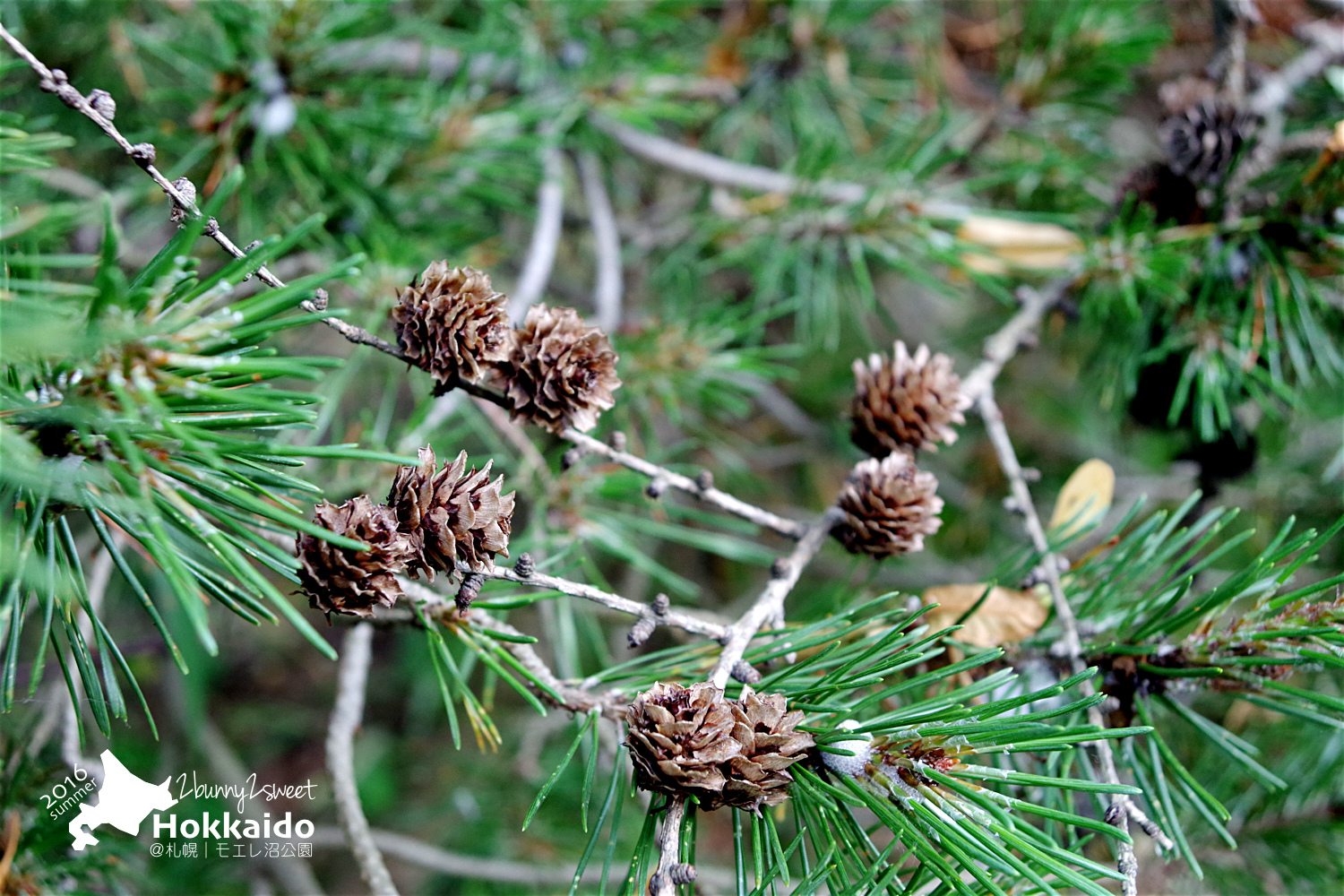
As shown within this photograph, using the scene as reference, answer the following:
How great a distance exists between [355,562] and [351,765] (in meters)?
0.26

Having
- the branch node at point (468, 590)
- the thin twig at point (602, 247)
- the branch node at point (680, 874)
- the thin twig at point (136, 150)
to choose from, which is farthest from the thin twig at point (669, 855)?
the thin twig at point (602, 247)

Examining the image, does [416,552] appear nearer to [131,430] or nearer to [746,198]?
[131,430]

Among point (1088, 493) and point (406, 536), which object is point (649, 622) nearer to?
point (406, 536)

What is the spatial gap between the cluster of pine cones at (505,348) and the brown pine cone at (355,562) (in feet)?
0.27

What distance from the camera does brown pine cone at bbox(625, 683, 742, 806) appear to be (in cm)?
36

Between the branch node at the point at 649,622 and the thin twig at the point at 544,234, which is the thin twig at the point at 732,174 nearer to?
the thin twig at the point at 544,234

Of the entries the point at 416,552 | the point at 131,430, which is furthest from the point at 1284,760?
the point at 131,430

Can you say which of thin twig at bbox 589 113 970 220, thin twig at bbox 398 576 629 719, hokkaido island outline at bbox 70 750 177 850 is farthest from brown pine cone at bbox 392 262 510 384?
thin twig at bbox 589 113 970 220

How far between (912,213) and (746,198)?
217 millimetres

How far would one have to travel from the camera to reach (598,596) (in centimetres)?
40

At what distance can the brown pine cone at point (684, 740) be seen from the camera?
362 mm

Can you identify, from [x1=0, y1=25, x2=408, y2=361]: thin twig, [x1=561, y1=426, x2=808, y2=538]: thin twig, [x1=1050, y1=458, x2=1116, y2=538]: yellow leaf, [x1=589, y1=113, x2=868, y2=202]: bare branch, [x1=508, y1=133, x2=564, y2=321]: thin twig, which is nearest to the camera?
[x1=0, y1=25, x2=408, y2=361]: thin twig

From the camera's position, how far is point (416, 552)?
1.27 feet

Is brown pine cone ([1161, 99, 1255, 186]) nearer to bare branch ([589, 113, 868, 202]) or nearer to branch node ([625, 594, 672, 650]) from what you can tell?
bare branch ([589, 113, 868, 202])
